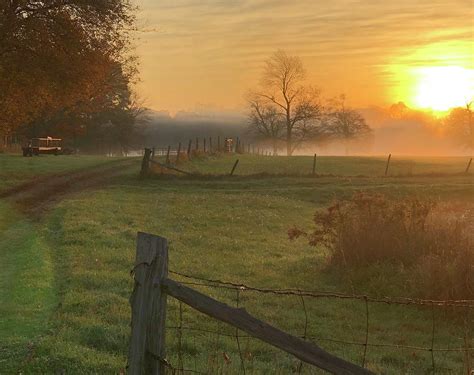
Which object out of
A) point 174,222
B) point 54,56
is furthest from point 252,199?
point 54,56

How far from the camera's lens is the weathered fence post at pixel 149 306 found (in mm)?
4789

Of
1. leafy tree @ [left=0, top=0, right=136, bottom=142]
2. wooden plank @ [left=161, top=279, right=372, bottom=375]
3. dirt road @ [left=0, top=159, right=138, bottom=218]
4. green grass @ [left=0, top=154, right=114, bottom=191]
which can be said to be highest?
leafy tree @ [left=0, top=0, right=136, bottom=142]

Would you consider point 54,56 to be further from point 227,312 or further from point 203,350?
point 227,312

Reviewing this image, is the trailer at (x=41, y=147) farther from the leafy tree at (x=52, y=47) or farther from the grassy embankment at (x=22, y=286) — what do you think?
the grassy embankment at (x=22, y=286)

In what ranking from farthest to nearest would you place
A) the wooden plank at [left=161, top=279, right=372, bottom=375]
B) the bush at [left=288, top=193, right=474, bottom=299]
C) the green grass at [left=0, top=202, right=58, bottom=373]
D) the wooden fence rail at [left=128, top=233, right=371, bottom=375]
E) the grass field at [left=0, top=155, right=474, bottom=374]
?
the bush at [left=288, top=193, right=474, bottom=299], the grass field at [left=0, top=155, right=474, bottom=374], the green grass at [left=0, top=202, right=58, bottom=373], the wooden fence rail at [left=128, top=233, right=371, bottom=375], the wooden plank at [left=161, top=279, right=372, bottom=375]

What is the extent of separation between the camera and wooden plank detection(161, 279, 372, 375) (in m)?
3.89

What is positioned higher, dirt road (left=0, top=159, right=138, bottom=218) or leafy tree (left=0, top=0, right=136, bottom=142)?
leafy tree (left=0, top=0, right=136, bottom=142)

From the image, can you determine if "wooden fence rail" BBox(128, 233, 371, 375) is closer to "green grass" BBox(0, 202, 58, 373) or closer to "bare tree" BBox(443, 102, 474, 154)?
"green grass" BBox(0, 202, 58, 373)

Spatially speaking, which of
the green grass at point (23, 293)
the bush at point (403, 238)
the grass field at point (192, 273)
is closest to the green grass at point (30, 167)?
the grass field at point (192, 273)

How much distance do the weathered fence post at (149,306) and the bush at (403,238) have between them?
8589 millimetres

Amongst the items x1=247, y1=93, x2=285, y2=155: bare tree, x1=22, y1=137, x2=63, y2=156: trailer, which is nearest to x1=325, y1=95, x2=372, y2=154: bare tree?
x1=247, y1=93, x2=285, y2=155: bare tree

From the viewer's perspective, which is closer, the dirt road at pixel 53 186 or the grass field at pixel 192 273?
the grass field at pixel 192 273

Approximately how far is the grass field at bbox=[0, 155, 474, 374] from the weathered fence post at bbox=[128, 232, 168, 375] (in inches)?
64.4

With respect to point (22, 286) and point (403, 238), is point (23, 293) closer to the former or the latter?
point (22, 286)
